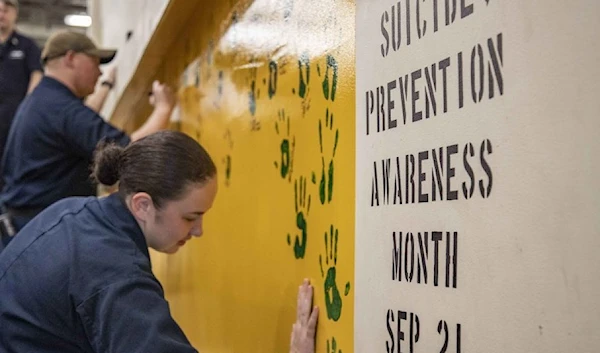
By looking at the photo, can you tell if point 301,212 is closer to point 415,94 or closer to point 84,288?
point 84,288

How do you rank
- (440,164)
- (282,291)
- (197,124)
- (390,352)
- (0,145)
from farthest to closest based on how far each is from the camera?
(0,145) → (197,124) → (282,291) → (390,352) → (440,164)

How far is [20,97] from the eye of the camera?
397 cm

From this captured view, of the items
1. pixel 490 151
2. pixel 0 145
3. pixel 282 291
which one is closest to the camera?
pixel 490 151

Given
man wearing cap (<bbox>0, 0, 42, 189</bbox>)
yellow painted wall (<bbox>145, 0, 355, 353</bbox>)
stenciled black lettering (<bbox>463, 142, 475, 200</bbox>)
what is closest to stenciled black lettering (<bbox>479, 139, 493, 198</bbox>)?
stenciled black lettering (<bbox>463, 142, 475, 200</bbox>)

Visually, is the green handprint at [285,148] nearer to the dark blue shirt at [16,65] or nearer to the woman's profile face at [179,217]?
the woman's profile face at [179,217]

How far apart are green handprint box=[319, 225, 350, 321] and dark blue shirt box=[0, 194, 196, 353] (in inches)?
10.7

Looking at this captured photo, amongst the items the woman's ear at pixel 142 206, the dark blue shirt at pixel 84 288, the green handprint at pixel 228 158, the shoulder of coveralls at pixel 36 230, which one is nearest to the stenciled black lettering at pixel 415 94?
the dark blue shirt at pixel 84 288

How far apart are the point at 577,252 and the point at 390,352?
47 cm

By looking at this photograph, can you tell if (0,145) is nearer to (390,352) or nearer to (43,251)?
(43,251)

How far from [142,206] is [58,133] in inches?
44.2

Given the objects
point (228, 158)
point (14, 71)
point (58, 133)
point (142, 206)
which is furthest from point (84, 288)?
point (14, 71)

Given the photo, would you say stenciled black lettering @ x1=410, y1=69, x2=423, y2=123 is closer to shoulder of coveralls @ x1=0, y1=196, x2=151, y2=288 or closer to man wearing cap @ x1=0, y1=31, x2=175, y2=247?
shoulder of coveralls @ x1=0, y1=196, x2=151, y2=288

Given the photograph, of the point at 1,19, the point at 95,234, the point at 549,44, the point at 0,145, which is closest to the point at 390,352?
the point at 549,44

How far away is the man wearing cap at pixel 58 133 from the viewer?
260 centimetres
